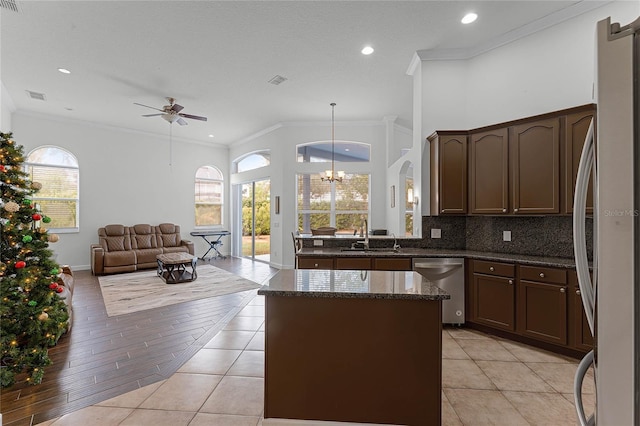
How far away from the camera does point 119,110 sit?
6.50 meters

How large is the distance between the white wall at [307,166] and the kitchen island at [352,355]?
5520 millimetres

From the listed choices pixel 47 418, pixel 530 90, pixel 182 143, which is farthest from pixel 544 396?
pixel 182 143

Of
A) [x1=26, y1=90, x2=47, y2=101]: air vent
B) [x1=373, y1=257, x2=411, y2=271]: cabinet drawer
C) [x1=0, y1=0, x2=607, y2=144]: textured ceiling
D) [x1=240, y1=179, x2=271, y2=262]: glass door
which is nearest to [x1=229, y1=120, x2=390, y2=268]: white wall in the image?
[x1=240, y1=179, x2=271, y2=262]: glass door

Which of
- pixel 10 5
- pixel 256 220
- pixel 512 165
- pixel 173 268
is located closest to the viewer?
pixel 10 5

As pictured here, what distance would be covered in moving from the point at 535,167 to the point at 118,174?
8.82m

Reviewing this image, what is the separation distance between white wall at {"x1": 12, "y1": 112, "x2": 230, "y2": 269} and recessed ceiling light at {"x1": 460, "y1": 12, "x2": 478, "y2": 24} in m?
7.82

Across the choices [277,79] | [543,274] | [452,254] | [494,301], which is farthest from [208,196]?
[543,274]

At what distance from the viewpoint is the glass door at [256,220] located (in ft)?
27.5

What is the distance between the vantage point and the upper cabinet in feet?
9.92

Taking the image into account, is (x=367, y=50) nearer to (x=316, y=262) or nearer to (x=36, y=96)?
(x=316, y=262)

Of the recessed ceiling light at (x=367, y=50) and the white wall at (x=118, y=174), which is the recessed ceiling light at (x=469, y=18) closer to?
the recessed ceiling light at (x=367, y=50)

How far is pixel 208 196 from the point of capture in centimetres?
944

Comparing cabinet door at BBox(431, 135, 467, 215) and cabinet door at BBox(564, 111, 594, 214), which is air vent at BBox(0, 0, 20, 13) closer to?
cabinet door at BBox(431, 135, 467, 215)

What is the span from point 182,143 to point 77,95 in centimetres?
322
